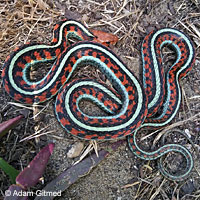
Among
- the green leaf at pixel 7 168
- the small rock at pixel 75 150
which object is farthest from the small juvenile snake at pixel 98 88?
the green leaf at pixel 7 168

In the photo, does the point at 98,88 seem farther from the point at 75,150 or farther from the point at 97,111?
the point at 75,150

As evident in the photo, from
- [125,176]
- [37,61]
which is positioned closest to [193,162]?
[125,176]

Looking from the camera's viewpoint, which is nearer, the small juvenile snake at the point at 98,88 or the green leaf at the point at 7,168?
the green leaf at the point at 7,168

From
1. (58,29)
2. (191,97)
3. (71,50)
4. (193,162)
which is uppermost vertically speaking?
(58,29)

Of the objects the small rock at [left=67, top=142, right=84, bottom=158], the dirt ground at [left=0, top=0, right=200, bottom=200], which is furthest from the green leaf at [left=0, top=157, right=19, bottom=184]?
the small rock at [left=67, top=142, right=84, bottom=158]

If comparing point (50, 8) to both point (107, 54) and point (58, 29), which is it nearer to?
point (58, 29)

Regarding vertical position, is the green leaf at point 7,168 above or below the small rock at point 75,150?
above

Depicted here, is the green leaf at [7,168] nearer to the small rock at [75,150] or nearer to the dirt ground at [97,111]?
the dirt ground at [97,111]
